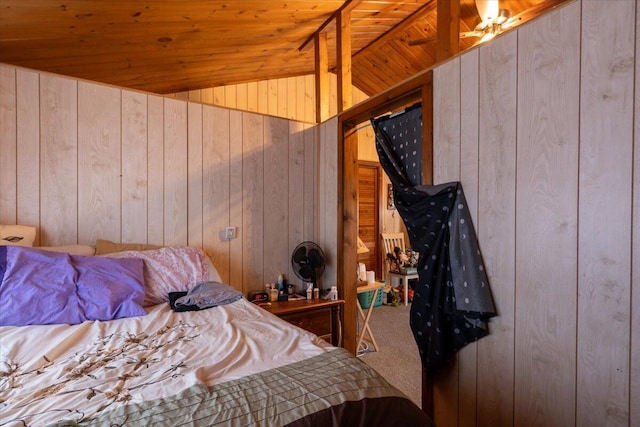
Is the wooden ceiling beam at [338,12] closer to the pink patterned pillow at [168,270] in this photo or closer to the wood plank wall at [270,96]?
the wood plank wall at [270,96]

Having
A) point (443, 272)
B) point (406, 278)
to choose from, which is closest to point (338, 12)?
point (443, 272)

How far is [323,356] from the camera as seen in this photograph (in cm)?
110

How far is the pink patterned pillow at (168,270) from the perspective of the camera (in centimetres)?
189

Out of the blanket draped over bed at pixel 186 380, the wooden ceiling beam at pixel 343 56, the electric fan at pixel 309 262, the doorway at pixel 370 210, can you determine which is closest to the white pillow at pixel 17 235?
the blanket draped over bed at pixel 186 380

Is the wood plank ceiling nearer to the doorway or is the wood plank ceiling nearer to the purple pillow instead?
the purple pillow

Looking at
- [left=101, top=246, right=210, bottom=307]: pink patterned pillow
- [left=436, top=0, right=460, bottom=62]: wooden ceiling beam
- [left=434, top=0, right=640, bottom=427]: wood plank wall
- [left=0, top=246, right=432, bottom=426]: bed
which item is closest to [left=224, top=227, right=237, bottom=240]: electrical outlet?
[left=101, top=246, right=210, bottom=307]: pink patterned pillow

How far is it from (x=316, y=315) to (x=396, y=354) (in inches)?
37.9

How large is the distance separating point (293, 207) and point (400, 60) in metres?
2.21

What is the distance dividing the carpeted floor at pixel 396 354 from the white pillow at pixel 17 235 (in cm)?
250

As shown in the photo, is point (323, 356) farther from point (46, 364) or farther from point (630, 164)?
point (630, 164)

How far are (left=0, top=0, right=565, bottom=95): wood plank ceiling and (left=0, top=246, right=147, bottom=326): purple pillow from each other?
1215 millimetres

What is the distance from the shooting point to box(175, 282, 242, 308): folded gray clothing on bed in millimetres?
1761

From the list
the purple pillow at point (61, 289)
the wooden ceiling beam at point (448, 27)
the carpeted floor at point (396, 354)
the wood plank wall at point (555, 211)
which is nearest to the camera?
the wood plank wall at point (555, 211)

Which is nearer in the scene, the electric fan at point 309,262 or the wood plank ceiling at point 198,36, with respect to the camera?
the wood plank ceiling at point 198,36
